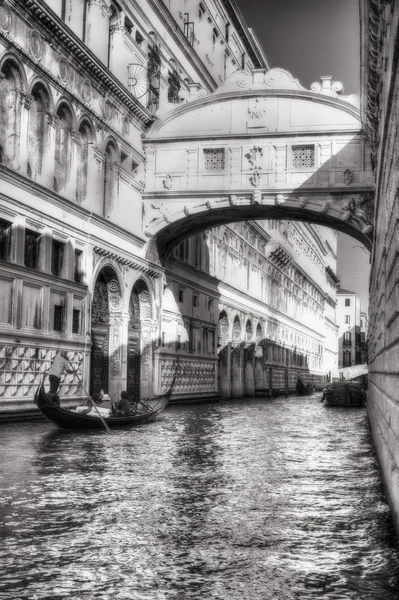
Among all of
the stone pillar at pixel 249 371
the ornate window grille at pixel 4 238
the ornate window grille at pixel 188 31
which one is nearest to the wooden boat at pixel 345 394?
the stone pillar at pixel 249 371

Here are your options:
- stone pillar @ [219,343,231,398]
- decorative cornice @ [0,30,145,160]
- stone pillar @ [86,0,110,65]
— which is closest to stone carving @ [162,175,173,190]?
decorative cornice @ [0,30,145,160]

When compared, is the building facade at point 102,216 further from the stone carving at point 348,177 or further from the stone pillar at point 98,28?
the stone carving at point 348,177

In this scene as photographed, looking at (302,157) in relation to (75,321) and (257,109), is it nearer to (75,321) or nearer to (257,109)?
(257,109)

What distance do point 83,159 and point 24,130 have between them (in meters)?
3.68

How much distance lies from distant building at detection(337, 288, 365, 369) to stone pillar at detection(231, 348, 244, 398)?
69.2 m

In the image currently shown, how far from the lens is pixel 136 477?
916cm

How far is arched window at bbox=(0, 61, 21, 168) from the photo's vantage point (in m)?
16.4

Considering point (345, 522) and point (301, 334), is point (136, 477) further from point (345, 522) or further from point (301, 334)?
point (301, 334)

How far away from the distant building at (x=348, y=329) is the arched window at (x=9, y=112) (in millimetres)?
93103

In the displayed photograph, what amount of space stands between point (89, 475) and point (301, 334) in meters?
50.0

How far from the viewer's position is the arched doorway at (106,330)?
22.4 m

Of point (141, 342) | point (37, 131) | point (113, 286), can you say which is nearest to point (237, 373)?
point (141, 342)

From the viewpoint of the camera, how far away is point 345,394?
32.0 metres

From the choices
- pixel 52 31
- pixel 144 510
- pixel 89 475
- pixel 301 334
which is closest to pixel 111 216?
pixel 52 31
